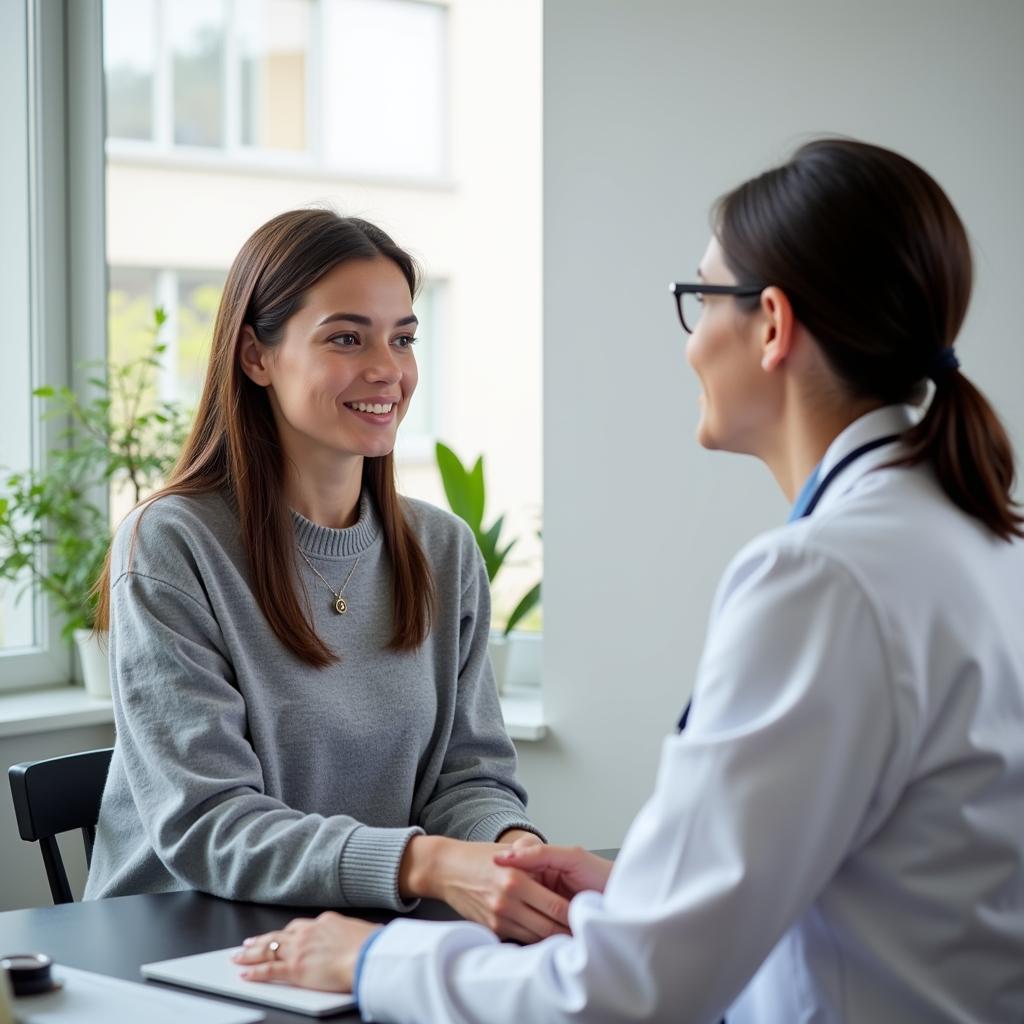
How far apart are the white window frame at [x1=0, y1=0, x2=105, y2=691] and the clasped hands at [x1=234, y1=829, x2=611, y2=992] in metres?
2.15

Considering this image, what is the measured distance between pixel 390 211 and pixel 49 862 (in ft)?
19.2

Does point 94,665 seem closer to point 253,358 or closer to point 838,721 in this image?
point 253,358

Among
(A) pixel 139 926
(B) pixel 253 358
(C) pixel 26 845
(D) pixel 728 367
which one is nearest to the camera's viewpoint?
(D) pixel 728 367

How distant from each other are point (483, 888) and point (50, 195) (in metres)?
2.55

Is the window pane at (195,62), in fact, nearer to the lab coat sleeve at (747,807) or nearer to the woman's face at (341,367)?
the woman's face at (341,367)

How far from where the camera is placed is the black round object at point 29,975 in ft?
4.07

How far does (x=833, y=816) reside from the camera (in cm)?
100

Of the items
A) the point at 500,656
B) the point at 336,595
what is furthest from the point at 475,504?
the point at 336,595

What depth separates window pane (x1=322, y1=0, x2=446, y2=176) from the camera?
720cm

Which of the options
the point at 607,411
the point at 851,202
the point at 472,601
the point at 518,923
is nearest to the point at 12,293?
the point at 607,411

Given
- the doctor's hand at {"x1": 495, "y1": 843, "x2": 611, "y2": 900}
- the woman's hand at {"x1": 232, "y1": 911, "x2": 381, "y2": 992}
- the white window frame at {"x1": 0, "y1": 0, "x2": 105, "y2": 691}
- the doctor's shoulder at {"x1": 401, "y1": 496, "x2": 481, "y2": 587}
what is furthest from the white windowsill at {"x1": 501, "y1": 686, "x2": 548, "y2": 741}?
the woman's hand at {"x1": 232, "y1": 911, "x2": 381, "y2": 992}

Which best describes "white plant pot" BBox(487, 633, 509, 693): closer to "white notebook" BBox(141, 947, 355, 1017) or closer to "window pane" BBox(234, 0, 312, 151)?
"white notebook" BBox(141, 947, 355, 1017)

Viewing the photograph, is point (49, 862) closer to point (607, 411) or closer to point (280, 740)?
point (280, 740)

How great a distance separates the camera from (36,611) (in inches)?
135
